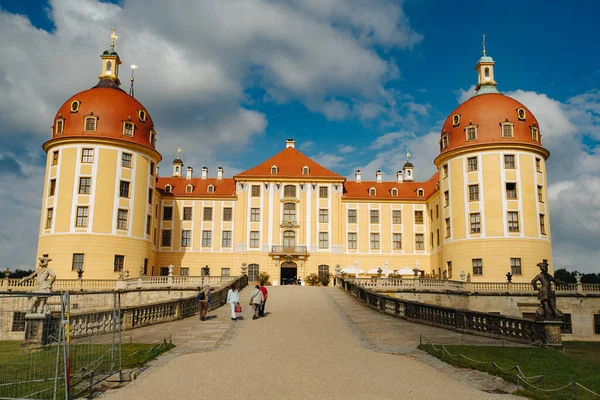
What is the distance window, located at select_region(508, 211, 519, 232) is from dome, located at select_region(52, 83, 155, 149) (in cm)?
3016

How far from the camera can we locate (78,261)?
39.4 meters

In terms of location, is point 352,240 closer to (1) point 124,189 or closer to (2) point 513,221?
(2) point 513,221

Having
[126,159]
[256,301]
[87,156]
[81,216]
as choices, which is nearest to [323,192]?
[126,159]

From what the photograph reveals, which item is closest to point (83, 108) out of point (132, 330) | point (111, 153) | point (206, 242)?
point (111, 153)

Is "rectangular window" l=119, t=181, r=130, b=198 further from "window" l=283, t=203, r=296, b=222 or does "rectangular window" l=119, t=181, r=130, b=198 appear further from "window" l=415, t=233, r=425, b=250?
"window" l=415, t=233, r=425, b=250

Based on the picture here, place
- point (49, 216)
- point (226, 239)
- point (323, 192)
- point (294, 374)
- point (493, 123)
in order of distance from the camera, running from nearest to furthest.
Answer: point (294, 374) → point (49, 216) → point (493, 123) → point (226, 239) → point (323, 192)

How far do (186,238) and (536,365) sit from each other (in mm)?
43009

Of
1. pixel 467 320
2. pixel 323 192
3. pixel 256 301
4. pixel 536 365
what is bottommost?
pixel 536 365

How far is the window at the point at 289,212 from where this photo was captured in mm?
51031

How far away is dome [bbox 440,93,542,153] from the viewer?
138 ft

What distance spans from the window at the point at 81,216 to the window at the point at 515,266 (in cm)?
3269

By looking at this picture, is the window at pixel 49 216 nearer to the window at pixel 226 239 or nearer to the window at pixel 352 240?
the window at pixel 226 239

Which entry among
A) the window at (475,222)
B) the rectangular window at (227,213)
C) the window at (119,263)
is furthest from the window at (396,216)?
the window at (119,263)

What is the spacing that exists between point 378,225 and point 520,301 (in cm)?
1912
